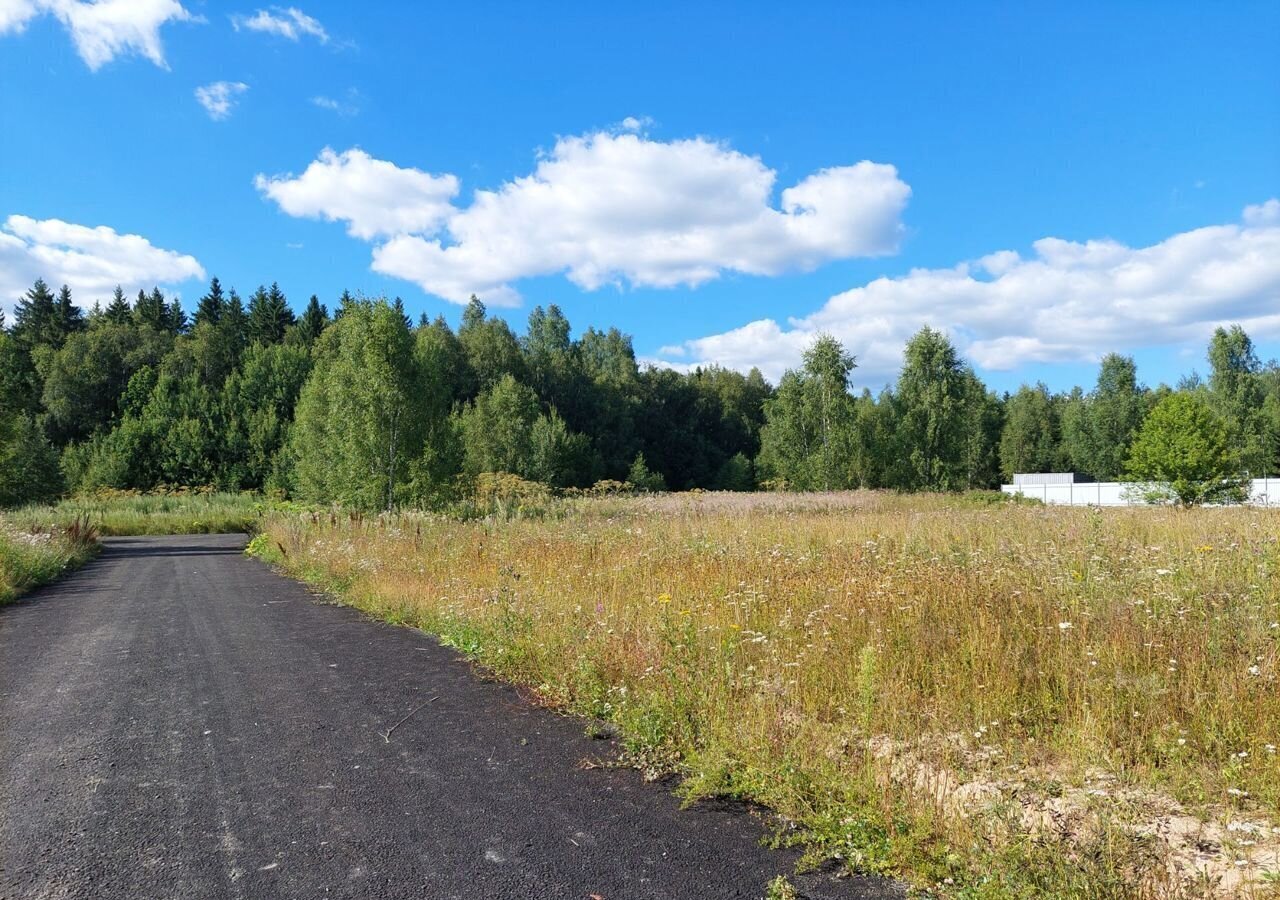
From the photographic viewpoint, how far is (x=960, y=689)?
4.45 meters

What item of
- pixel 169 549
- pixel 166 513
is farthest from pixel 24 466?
pixel 169 549

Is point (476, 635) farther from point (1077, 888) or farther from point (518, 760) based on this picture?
point (1077, 888)

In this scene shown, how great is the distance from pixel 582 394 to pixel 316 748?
65334 millimetres

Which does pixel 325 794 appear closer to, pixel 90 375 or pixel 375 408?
pixel 375 408

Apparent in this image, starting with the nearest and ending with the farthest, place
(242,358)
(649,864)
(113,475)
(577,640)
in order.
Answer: (649,864)
(577,640)
(113,475)
(242,358)

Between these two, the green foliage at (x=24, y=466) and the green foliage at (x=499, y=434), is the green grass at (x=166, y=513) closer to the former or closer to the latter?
the green foliage at (x=24, y=466)

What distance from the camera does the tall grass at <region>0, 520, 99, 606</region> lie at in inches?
482

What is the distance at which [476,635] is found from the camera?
7.39 m

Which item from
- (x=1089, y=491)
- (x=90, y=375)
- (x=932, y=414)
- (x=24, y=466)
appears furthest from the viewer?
(x=90, y=375)

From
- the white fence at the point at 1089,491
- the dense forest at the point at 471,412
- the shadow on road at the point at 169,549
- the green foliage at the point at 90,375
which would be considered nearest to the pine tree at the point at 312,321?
the dense forest at the point at 471,412

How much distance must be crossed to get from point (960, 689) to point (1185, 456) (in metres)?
A: 31.0

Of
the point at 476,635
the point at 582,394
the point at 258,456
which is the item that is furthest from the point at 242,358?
the point at 476,635

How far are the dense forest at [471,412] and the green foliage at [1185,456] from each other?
4.23 feet

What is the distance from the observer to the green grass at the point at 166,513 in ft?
105
